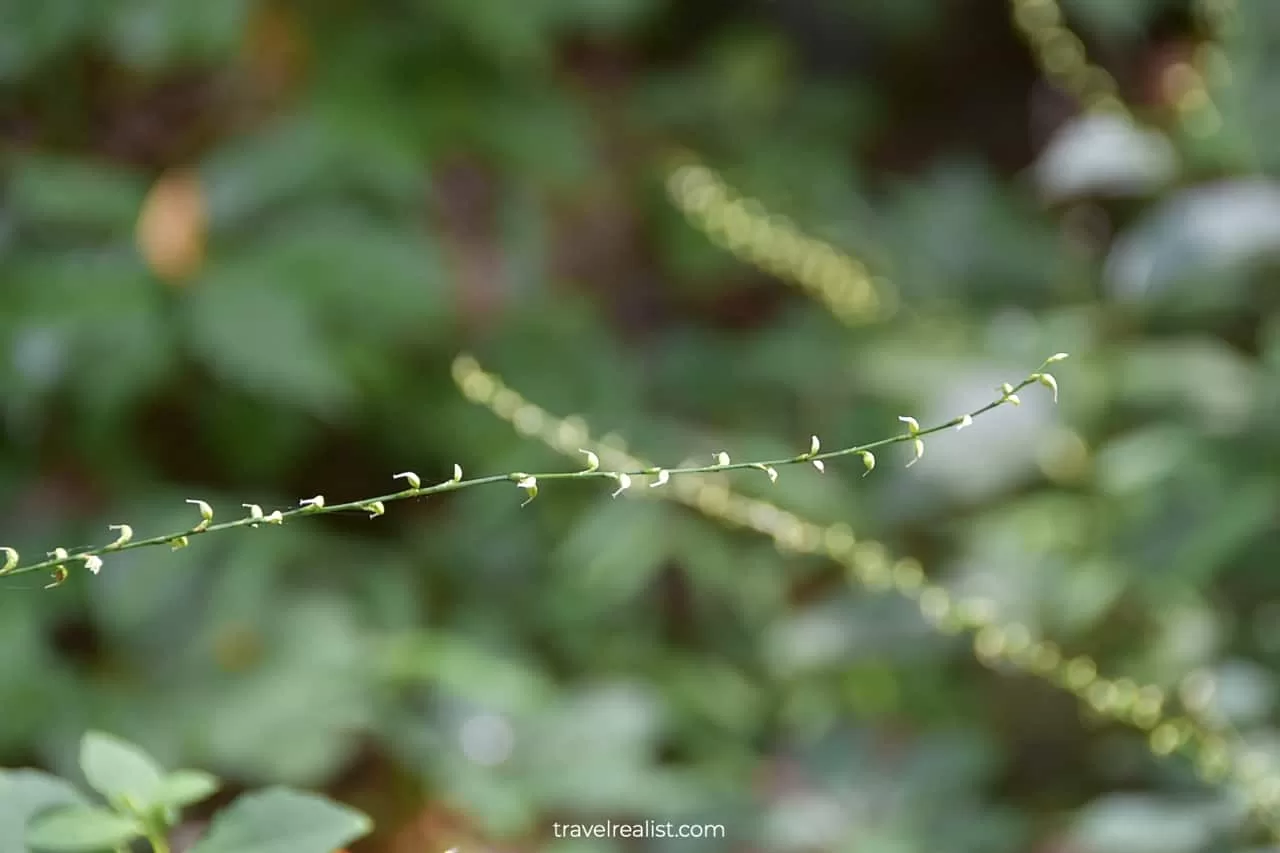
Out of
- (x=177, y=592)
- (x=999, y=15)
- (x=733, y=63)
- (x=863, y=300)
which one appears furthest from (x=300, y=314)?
(x=999, y=15)

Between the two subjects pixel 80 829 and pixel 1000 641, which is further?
pixel 1000 641

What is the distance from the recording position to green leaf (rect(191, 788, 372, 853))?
0.47 metres

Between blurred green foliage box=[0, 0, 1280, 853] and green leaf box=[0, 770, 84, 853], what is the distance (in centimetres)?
56

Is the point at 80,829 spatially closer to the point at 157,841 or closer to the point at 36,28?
the point at 157,841

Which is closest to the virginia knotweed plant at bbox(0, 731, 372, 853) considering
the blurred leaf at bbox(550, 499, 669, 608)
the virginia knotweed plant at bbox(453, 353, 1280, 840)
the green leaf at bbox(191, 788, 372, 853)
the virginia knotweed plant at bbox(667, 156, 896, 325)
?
the green leaf at bbox(191, 788, 372, 853)

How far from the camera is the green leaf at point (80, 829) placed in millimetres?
465

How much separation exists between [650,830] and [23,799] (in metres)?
0.79

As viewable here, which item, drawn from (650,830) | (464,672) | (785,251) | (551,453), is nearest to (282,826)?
(464,672)

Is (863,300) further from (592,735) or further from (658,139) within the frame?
(592,735)

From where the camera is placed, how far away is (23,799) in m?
0.48

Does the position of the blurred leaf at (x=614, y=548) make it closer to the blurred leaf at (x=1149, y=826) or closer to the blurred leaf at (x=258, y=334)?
the blurred leaf at (x=258, y=334)

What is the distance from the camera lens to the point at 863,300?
1.44 metres

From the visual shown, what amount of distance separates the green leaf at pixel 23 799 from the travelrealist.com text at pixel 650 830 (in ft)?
2.27

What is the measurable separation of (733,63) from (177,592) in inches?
43.9
